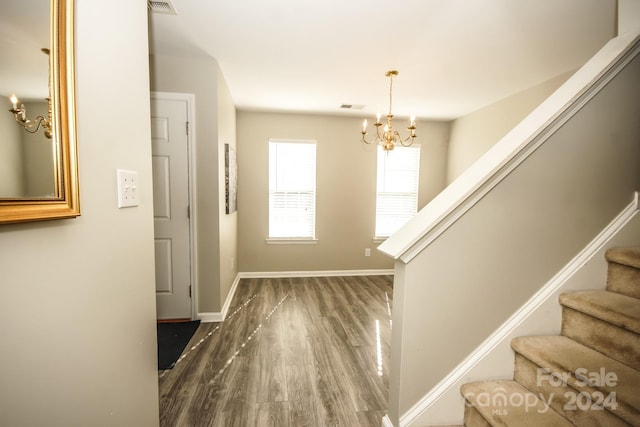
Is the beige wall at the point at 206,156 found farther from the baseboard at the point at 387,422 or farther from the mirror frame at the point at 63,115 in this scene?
the mirror frame at the point at 63,115

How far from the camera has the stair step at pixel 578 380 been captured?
106 cm

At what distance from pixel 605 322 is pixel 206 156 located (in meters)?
3.03

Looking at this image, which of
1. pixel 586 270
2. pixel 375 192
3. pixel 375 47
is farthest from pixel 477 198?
pixel 375 192

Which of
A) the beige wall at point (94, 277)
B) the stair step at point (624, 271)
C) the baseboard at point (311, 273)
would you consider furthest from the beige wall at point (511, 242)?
the baseboard at point (311, 273)

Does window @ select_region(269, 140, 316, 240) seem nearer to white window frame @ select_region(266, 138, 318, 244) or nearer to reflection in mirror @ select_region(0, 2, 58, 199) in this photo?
white window frame @ select_region(266, 138, 318, 244)

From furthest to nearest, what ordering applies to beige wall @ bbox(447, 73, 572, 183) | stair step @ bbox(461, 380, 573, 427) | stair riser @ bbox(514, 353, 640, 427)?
1. beige wall @ bbox(447, 73, 572, 183)
2. stair step @ bbox(461, 380, 573, 427)
3. stair riser @ bbox(514, 353, 640, 427)

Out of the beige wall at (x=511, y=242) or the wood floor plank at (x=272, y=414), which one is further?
the wood floor plank at (x=272, y=414)

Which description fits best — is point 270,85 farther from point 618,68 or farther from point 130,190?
point 618,68

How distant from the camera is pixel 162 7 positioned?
191 cm

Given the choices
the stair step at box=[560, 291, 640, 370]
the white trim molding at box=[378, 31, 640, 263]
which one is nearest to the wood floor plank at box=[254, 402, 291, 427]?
the white trim molding at box=[378, 31, 640, 263]

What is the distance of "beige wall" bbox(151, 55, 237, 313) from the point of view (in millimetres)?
2654

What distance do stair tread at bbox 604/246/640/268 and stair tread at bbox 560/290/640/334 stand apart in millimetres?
169

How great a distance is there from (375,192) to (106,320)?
13.5ft

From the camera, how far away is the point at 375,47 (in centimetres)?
239
